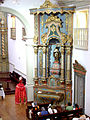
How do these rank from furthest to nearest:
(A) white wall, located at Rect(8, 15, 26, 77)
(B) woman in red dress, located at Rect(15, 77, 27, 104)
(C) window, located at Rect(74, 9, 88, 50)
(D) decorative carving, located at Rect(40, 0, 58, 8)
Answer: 1. (A) white wall, located at Rect(8, 15, 26, 77)
2. (B) woman in red dress, located at Rect(15, 77, 27, 104)
3. (D) decorative carving, located at Rect(40, 0, 58, 8)
4. (C) window, located at Rect(74, 9, 88, 50)

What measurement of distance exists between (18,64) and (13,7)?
550cm

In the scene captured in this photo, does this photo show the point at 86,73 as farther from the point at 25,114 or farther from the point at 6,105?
the point at 6,105

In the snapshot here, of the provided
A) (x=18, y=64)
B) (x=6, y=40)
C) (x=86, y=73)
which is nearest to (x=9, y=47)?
(x=6, y=40)

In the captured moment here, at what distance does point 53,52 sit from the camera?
37.2 ft

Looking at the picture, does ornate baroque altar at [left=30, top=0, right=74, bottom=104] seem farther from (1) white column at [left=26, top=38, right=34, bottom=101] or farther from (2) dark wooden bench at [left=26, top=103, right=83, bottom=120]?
(2) dark wooden bench at [left=26, top=103, right=83, bottom=120]

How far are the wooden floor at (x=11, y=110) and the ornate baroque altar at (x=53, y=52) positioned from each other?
0.98 metres

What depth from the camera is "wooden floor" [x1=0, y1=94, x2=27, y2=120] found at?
10.3m

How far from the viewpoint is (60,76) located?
37.2 ft

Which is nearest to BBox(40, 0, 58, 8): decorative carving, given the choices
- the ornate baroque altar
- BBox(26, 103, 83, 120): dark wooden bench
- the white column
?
the ornate baroque altar

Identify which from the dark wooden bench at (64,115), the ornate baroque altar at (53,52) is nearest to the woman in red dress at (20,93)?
the ornate baroque altar at (53,52)

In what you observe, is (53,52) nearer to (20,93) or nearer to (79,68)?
(79,68)

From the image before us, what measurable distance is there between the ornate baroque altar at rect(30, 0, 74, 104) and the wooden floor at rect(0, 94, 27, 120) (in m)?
0.98

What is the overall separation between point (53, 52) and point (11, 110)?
337 centimetres

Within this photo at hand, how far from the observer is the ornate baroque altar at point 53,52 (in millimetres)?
10930
